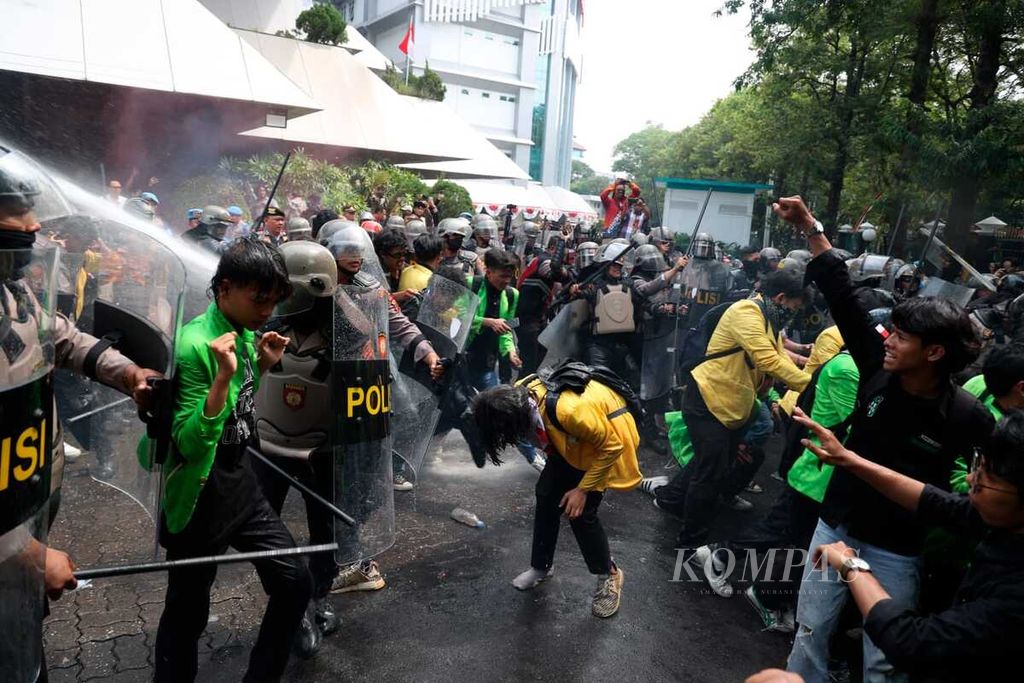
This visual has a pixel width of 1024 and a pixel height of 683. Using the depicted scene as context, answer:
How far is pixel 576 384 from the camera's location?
355 centimetres

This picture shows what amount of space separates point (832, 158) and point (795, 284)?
58.3 ft

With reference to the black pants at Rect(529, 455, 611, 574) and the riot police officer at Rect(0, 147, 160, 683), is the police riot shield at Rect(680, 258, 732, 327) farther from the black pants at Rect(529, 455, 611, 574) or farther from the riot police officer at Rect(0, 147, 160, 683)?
the riot police officer at Rect(0, 147, 160, 683)

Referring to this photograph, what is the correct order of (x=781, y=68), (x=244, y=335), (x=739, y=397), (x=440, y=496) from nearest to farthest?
1. (x=244, y=335)
2. (x=739, y=397)
3. (x=440, y=496)
4. (x=781, y=68)

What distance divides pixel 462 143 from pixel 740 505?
20241 mm

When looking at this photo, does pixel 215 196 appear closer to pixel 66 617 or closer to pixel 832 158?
pixel 66 617

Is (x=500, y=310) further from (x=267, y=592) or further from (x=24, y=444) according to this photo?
(x=24, y=444)

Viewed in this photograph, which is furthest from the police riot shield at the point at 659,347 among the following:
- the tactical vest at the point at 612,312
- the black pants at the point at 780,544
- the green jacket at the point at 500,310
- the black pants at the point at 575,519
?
the black pants at the point at 575,519

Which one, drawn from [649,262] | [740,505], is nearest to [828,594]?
[740,505]

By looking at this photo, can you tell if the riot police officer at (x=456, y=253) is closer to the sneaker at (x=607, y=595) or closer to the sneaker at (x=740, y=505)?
the sneaker at (x=740, y=505)

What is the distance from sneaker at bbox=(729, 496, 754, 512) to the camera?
18.0ft

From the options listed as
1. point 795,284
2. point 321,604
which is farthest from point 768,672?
point 795,284

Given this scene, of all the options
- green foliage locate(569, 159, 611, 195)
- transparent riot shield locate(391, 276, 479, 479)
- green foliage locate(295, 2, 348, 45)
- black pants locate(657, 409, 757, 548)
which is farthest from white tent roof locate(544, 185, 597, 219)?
green foliage locate(569, 159, 611, 195)

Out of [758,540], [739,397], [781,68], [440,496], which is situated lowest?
[440,496]

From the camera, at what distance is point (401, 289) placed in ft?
18.2
